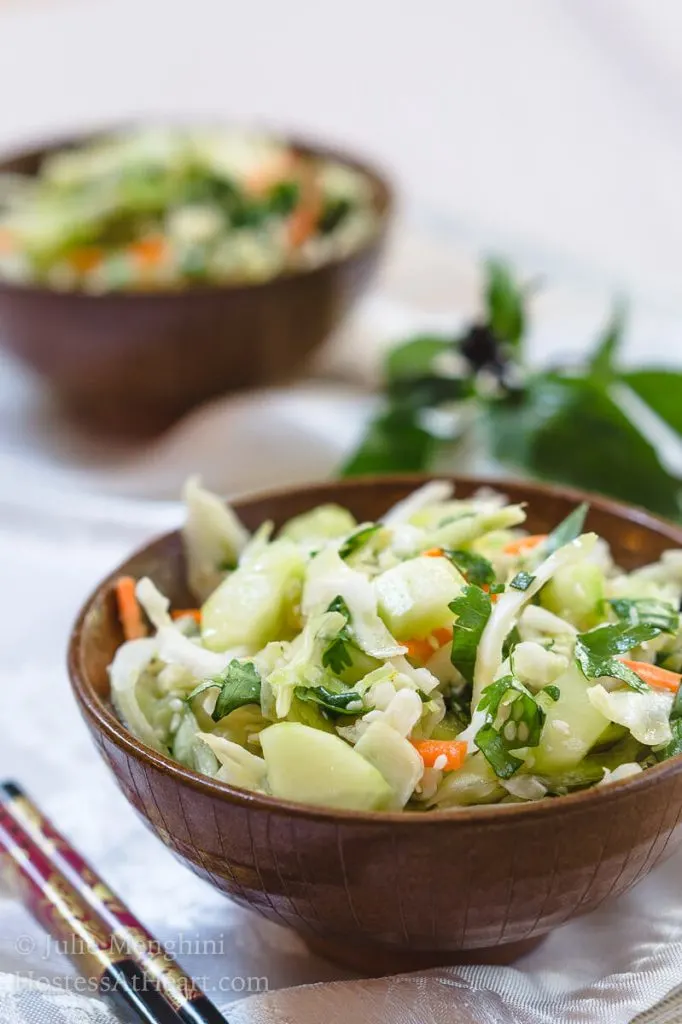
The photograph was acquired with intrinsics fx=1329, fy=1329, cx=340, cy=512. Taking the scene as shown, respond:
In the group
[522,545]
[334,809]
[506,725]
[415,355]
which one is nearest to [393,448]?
[415,355]

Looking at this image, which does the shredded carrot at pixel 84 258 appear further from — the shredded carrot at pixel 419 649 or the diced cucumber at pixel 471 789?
the diced cucumber at pixel 471 789

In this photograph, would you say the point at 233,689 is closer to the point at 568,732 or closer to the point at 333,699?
the point at 333,699

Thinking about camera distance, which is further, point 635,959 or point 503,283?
point 503,283

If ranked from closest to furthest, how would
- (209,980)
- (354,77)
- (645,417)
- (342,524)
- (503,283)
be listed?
(209,980), (342,524), (503,283), (645,417), (354,77)

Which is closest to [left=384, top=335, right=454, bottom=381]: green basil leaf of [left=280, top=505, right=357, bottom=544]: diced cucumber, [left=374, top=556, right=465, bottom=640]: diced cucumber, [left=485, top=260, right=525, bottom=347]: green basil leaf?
[left=485, top=260, right=525, bottom=347]: green basil leaf

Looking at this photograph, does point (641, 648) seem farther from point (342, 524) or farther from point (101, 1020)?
point (101, 1020)

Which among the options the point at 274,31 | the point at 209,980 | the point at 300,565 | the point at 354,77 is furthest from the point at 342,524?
the point at 274,31

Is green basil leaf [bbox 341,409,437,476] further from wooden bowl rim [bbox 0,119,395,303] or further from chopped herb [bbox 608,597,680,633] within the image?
chopped herb [bbox 608,597,680,633]
